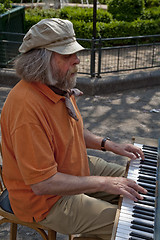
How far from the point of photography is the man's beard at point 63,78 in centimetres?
227

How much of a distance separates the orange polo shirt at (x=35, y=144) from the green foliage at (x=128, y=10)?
925 cm

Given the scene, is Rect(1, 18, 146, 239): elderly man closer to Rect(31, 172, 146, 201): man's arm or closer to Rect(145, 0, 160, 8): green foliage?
Rect(31, 172, 146, 201): man's arm

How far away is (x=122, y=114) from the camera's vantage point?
20.5ft

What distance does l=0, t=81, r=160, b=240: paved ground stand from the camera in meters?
5.48

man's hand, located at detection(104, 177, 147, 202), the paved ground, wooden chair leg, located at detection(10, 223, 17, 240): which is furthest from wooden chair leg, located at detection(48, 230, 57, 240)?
the paved ground

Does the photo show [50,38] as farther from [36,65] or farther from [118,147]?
[118,147]

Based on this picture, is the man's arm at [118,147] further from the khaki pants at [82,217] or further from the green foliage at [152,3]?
the green foliage at [152,3]

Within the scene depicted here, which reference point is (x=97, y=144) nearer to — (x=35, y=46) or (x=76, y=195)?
(x=76, y=195)

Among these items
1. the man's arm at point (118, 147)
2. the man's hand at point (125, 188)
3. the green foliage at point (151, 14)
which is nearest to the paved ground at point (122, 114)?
the man's arm at point (118, 147)

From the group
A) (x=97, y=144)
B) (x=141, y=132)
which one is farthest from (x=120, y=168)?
(x=141, y=132)

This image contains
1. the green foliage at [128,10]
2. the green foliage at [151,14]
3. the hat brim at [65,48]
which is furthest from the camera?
the green foliage at [151,14]

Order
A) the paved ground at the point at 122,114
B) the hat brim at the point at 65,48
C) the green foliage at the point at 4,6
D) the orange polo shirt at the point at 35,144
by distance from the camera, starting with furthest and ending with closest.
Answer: the green foliage at the point at 4,6, the paved ground at the point at 122,114, the hat brim at the point at 65,48, the orange polo shirt at the point at 35,144

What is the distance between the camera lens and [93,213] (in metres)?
2.30

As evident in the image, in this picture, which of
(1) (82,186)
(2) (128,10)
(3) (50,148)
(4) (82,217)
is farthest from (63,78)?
(2) (128,10)
